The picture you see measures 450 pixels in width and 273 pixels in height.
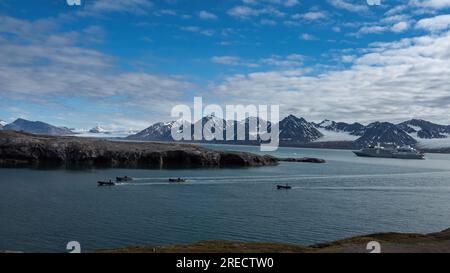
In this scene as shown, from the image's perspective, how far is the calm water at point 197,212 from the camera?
202ft

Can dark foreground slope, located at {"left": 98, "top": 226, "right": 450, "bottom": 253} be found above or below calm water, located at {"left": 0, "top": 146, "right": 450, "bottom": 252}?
above

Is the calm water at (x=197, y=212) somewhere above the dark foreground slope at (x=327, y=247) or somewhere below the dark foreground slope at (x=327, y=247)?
below

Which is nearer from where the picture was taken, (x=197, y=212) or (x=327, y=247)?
(x=327, y=247)

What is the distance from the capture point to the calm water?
61438 millimetres

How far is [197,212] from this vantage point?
8169cm

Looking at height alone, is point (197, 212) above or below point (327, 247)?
below

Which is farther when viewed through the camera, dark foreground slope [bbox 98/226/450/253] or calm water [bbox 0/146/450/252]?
calm water [bbox 0/146/450/252]

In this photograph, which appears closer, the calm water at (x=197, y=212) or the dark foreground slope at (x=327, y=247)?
the dark foreground slope at (x=327, y=247)

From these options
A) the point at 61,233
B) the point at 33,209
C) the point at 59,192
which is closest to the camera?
the point at 61,233
